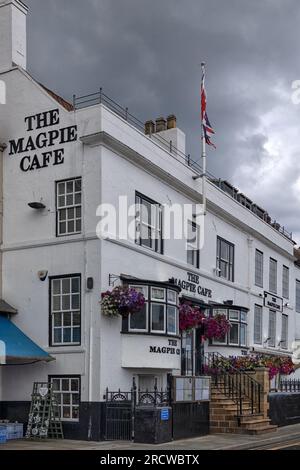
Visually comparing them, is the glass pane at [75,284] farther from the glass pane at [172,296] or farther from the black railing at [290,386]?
the black railing at [290,386]

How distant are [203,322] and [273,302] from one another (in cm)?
984

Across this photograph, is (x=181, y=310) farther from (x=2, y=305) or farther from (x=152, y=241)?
(x=2, y=305)

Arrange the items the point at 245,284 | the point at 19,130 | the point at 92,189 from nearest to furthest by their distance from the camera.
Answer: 1. the point at 92,189
2. the point at 19,130
3. the point at 245,284

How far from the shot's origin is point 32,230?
20594 mm

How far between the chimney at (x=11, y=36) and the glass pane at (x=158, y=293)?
8199 mm

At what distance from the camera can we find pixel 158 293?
814 inches

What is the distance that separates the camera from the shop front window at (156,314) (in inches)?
787

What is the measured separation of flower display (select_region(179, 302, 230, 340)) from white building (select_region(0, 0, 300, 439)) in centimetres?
85

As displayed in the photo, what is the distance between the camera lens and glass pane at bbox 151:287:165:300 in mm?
20484

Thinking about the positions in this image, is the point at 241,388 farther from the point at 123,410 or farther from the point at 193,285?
the point at 123,410

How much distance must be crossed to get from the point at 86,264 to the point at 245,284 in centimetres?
1219

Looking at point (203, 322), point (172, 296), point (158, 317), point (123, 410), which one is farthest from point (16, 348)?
point (203, 322)
